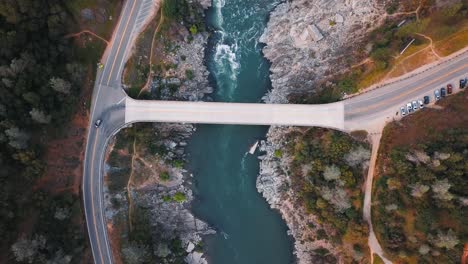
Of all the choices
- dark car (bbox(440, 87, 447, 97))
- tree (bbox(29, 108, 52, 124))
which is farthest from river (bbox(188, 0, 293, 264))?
dark car (bbox(440, 87, 447, 97))

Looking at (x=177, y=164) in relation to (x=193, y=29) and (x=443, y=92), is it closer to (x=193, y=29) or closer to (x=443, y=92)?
(x=193, y=29)

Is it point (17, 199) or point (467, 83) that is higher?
point (467, 83)

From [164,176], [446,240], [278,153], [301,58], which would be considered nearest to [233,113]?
[278,153]

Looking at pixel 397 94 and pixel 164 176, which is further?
pixel 164 176

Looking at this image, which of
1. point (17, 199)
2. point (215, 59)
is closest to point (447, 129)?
point (215, 59)

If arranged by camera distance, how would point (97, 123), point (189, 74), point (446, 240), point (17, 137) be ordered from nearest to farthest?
point (446, 240) → point (17, 137) → point (97, 123) → point (189, 74)

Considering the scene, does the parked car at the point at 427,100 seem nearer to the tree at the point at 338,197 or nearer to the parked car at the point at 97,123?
the tree at the point at 338,197

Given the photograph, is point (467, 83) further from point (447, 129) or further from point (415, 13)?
point (415, 13)
